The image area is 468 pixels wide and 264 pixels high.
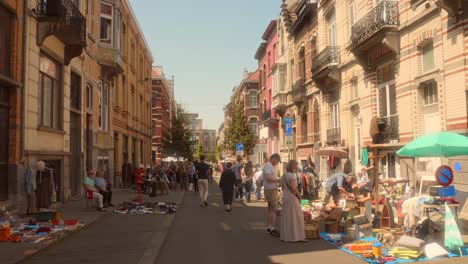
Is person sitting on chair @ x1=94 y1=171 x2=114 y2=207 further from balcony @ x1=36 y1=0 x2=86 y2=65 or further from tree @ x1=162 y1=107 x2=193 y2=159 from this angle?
tree @ x1=162 y1=107 x2=193 y2=159

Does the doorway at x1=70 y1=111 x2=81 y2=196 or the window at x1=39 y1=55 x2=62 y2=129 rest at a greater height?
the window at x1=39 y1=55 x2=62 y2=129

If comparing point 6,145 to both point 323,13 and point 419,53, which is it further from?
point 323,13

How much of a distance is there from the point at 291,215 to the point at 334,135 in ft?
47.3

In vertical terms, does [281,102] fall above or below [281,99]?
below

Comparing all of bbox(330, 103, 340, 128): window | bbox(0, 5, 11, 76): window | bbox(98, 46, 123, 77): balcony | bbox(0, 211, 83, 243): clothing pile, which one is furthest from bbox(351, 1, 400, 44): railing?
bbox(0, 211, 83, 243): clothing pile

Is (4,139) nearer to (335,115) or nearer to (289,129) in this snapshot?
(289,129)

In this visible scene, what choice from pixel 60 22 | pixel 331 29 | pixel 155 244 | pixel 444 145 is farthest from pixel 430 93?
pixel 60 22

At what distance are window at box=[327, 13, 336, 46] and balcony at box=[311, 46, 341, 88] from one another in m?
0.93

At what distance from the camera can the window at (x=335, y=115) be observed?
914 inches

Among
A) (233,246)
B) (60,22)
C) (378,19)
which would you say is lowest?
(233,246)

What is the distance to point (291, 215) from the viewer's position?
9.47 m

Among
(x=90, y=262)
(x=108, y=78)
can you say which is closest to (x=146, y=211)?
(x=90, y=262)

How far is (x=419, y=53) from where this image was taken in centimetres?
1498

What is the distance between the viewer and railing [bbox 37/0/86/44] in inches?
536
